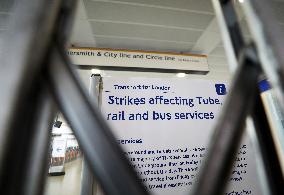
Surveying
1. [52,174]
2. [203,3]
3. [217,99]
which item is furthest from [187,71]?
[52,174]

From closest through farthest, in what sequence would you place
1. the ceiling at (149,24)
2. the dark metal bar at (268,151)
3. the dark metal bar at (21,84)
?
1. the dark metal bar at (21,84)
2. the dark metal bar at (268,151)
3. the ceiling at (149,24)

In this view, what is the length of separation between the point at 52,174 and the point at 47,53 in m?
8.47

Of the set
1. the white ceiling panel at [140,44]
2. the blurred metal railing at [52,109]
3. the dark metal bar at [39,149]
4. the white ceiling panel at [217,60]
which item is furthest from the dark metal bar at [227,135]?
the white ceiling panel at [217,60]

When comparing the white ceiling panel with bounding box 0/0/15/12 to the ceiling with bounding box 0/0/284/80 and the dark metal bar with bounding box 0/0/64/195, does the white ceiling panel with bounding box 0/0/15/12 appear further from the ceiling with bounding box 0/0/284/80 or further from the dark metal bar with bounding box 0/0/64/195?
the dark metal bar with bounding box 0/0/64/195

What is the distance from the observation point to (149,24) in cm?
300

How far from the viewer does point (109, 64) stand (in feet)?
10.3

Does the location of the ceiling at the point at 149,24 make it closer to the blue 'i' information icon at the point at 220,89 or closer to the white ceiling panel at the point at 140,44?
the white ceiling panel at the point at 140,44

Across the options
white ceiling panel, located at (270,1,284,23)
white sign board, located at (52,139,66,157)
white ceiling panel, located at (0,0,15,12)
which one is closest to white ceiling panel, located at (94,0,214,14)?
white ceiling panel, located at (270,1,284,23)

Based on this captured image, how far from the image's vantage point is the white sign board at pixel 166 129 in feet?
3.88

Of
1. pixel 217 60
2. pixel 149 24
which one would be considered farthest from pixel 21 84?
pixel 217 60

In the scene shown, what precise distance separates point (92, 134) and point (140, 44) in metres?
3.49

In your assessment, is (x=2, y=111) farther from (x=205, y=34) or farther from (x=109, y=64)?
(x=205, y=34)

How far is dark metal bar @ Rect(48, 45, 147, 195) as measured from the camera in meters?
0.24

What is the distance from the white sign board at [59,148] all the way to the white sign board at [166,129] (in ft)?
24.5
